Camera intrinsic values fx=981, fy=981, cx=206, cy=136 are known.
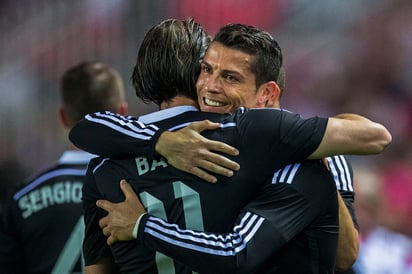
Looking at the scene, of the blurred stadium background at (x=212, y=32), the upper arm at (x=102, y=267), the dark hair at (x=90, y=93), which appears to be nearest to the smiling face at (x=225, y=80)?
the upper arm at (x=102, y=267)

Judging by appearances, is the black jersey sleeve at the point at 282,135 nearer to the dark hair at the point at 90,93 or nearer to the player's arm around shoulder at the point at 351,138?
the player's arm around shoulder at the point at 351,138

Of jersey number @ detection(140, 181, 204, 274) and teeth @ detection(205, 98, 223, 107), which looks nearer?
jersey number @ detection(140, 181, 204, 274)

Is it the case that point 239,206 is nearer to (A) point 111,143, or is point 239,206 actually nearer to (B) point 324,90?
(A) point 111,143

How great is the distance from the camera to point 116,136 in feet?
8.11

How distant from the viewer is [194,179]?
2369mm

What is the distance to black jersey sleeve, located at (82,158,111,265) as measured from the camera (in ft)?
8.25

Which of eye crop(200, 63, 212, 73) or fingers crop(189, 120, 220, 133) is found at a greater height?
eye crop(200, 63, 212, 73)

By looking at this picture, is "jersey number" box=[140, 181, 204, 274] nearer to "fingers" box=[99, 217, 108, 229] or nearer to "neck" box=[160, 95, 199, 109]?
"fingers" box=[99, 217, 108, 229]

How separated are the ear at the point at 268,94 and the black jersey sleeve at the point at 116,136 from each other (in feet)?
0.94

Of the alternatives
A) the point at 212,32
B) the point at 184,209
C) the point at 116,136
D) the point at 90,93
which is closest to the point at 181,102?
the point at 116,136

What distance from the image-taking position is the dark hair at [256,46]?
8.15 feet

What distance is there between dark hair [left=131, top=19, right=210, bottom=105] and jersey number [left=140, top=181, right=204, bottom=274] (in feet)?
0.95

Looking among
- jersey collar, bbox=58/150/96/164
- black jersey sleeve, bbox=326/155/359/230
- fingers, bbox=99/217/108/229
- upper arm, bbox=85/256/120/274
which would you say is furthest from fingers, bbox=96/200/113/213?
jersey collar, bbox=58/150/96/164

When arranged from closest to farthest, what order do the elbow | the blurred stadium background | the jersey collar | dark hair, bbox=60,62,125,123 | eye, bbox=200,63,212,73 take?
1. the elbow
2. eye, bbox=200,63,212,73
3. the jersey collar
4. dark hair, bbox=60,62,125,123
5. the blurred stadium background
